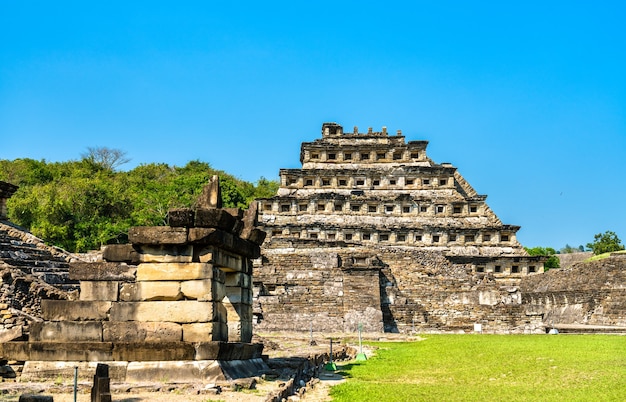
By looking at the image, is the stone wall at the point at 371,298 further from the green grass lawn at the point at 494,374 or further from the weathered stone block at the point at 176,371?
the weathered stone block at the point at 176,371

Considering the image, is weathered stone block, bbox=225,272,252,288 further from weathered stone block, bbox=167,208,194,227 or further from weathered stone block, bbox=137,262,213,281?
weathered stone block, bbox=167,208,194,227

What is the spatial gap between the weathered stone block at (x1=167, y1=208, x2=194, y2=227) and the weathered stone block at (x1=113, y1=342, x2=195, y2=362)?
2086mm

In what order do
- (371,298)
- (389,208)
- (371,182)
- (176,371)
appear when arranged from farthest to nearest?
(371,182) < (389,208) < (371,298) < (176,371)

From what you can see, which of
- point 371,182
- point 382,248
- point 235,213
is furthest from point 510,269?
point 235,213

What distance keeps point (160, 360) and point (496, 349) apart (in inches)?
446

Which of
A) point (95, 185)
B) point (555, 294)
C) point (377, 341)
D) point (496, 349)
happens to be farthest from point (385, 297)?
point (95, 185)

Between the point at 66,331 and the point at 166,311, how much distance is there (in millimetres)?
1887

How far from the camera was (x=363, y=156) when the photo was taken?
185 ft

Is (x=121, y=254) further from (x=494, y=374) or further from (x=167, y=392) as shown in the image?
(x=494, y=374)

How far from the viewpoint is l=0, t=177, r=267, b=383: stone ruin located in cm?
1076

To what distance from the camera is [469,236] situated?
161 feet

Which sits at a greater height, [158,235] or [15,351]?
[158,235]

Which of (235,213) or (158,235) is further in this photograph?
(235,213)

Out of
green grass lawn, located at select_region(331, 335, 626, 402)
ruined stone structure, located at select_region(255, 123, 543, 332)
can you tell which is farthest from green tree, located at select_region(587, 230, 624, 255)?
green grass lawn, located at select_region(331, 335, 626, 402)
